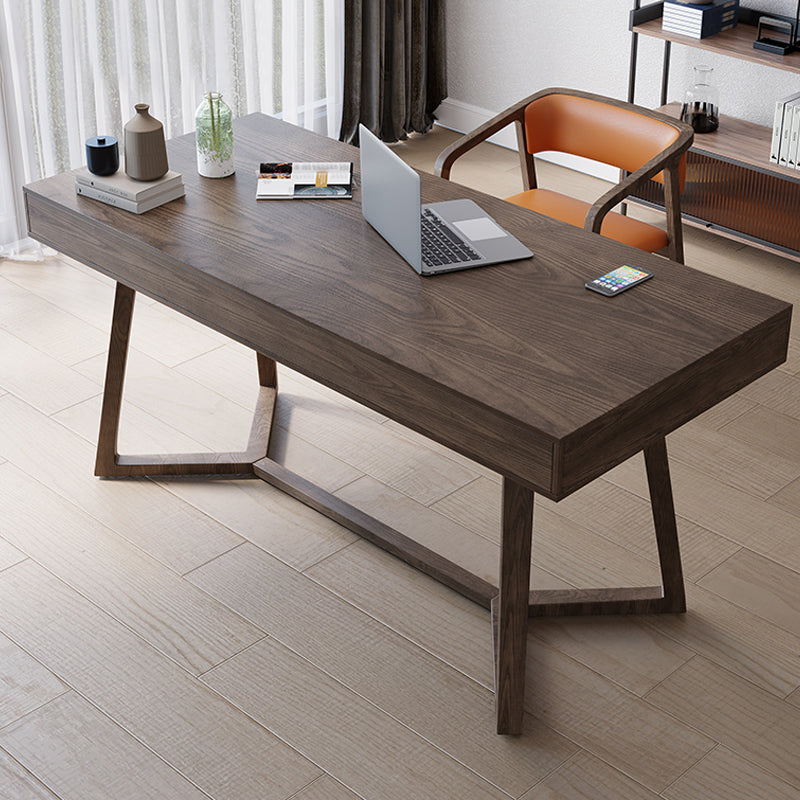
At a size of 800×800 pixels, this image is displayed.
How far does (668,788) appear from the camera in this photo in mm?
1971

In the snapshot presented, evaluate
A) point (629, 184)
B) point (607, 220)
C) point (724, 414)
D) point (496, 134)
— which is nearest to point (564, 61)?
point (496, 134)

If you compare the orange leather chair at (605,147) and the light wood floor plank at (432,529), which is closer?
the light wood floor plank at (432,529)

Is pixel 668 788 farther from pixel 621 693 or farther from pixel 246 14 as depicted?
pixel 246 14

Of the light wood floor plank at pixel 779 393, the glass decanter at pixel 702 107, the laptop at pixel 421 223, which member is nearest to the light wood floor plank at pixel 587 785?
the laptop at pixel 421 223

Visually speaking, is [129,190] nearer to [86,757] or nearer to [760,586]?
[86,757]

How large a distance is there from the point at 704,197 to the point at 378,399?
89.1 inches

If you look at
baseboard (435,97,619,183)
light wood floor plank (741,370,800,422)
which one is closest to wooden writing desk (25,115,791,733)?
light wood floor plank (741,370,800,422)

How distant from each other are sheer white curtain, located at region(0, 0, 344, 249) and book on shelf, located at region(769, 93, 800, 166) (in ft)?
5.72

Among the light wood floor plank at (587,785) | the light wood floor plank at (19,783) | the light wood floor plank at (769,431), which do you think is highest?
the light wood floor plank at (769,431)

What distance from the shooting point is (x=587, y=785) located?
198cm

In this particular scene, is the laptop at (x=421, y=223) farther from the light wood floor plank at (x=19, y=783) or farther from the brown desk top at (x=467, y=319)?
the light wood floor plank at (x=19, y=783)

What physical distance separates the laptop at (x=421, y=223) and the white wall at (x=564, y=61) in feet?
6.21

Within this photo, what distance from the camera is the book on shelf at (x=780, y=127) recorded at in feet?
11.5

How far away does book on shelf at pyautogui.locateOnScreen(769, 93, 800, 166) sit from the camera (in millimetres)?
3496
